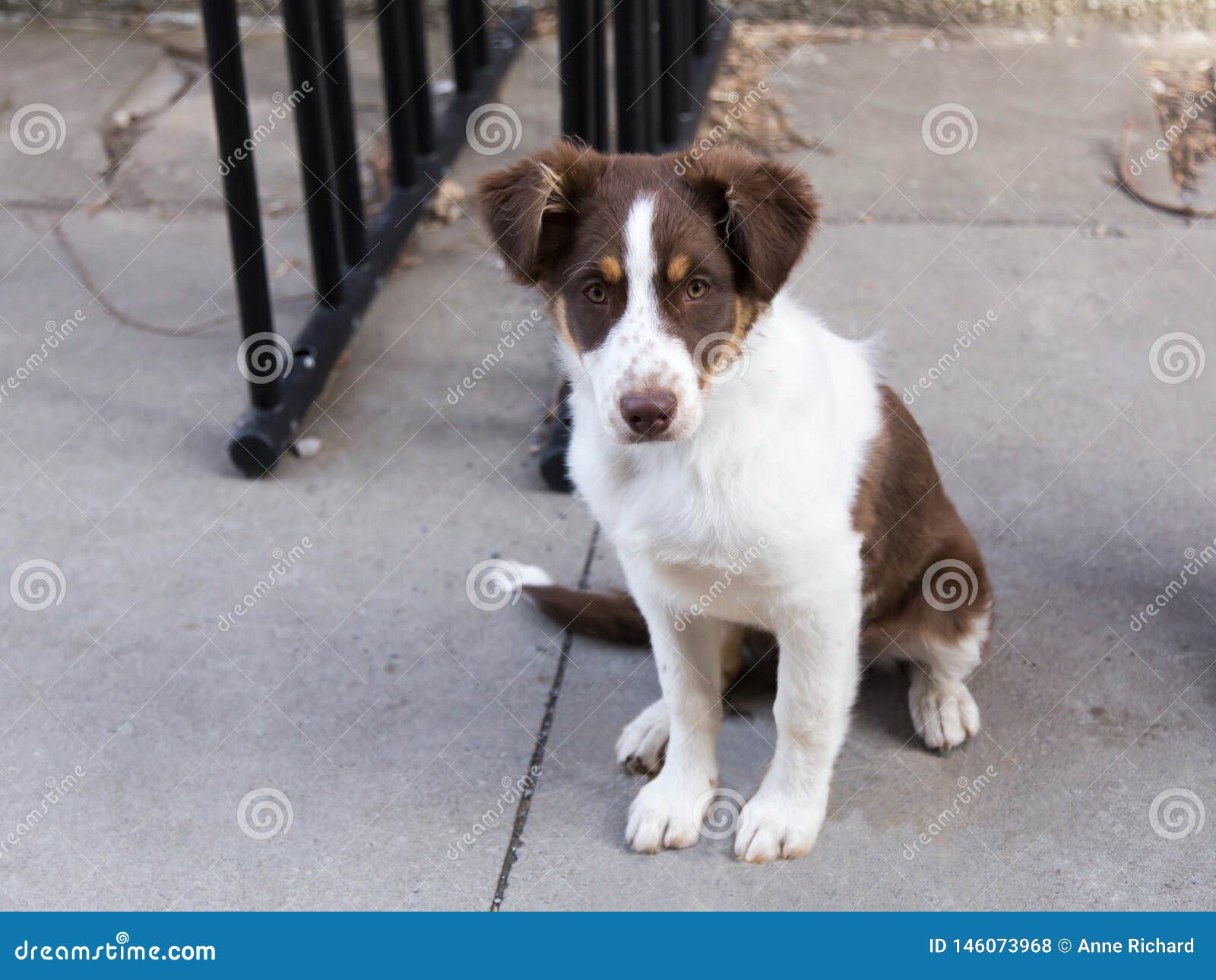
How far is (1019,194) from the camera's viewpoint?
5.21 meters

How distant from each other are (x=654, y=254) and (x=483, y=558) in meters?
1.58

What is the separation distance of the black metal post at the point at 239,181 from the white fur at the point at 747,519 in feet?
5.27

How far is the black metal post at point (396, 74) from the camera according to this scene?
15.7 ft

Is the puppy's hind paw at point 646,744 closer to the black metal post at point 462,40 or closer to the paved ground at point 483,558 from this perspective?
the paved ground at point 483,558

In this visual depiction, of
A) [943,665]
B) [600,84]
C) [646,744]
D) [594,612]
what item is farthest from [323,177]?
[943,665]

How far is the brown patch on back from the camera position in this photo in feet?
9.15

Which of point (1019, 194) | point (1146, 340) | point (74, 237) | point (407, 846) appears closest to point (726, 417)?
point (407, 846)

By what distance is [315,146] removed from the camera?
14.2ft

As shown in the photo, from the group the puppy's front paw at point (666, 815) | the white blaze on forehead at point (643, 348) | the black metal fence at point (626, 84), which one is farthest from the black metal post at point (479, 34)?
the puppy's front paw at point (666, 815)

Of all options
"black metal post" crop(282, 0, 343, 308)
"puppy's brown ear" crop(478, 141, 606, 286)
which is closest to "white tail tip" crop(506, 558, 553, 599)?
"puppy's brown ear" crop(478, 141, 606, 286)

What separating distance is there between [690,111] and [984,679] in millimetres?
3106

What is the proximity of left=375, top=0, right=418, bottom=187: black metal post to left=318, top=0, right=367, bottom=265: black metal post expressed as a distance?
256 mm

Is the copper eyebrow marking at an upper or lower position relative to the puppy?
upper

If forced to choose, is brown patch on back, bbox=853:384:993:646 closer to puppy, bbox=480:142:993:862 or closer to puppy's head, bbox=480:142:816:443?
puppy, bbox=480:142:993:862
